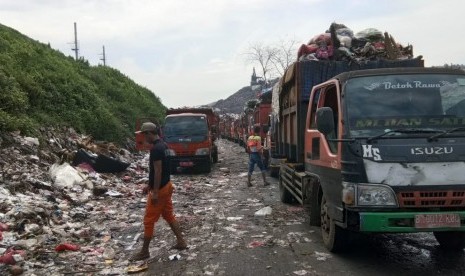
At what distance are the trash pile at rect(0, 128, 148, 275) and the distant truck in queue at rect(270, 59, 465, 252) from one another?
9.54 feet

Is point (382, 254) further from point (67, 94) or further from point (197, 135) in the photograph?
point (67, 94)

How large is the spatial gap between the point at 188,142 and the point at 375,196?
507 inches

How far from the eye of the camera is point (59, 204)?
9281 millimetres

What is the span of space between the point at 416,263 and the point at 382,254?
513 mm

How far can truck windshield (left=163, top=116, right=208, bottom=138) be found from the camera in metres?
17.7

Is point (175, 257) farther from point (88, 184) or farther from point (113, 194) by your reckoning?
point (88, 184)

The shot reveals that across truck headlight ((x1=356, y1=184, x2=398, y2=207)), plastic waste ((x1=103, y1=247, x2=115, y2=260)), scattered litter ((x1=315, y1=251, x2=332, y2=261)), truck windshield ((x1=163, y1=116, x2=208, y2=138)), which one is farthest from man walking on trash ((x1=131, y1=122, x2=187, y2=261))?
truck windshield ((x1=163, y1=116, x2=208, y2=138))

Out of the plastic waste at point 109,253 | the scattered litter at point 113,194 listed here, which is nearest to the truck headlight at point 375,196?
the plastic waste at point 109,253

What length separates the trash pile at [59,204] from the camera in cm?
624

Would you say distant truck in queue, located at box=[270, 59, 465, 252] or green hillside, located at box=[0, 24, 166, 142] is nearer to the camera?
distant truck in queue, located at box=[270, 59, 465, 252]

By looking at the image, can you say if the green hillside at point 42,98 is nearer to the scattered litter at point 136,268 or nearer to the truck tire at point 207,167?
the truck tire at point 207,167

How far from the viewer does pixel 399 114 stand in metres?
5.52

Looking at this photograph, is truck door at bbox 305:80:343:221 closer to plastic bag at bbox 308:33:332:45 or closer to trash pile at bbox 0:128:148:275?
plastic bag at bbox 308:33:332:45

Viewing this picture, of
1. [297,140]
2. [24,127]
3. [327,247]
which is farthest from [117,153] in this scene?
[327,247]
